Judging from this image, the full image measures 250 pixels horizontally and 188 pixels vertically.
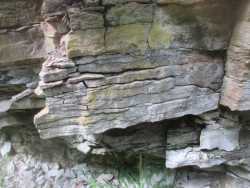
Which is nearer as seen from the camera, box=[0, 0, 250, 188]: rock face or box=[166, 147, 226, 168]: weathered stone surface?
box=[0, 0, 250, 188]: rock face

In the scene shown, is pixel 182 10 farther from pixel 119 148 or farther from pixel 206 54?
pixel 119 148

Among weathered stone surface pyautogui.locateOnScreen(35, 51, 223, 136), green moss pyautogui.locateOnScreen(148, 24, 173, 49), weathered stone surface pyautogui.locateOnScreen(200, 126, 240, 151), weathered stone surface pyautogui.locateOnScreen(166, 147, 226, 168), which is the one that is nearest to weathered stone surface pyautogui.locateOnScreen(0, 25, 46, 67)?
weathered stone surface pyautogui.locateOnScreen(35, 51, 223, 136)

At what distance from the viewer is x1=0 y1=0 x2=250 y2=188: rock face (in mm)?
2104

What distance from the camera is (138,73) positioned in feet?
7.39

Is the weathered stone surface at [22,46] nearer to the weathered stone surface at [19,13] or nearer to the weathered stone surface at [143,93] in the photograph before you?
the weathered stone surface at [19,13]

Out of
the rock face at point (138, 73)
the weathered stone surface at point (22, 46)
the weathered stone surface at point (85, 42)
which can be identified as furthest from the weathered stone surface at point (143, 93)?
the weathered stone surface at point (22, 46)

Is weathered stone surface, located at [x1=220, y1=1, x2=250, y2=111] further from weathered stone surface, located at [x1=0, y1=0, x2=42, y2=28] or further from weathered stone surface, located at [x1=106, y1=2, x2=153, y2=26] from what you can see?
weathered stone surface, located at [x1=0, y1=0, x2=42, y2=28]

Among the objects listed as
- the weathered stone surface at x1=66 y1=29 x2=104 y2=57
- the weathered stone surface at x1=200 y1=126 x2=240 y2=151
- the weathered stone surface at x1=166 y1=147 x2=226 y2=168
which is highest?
the weathered stone surface at x1=66 y1=29 x2=104 y2=57

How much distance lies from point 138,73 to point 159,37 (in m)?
0.28

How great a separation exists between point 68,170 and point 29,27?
4.81 feet

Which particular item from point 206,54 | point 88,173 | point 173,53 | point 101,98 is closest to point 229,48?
point 206,54

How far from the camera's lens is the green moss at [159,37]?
7.13 ft

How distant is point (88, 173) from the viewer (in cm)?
325

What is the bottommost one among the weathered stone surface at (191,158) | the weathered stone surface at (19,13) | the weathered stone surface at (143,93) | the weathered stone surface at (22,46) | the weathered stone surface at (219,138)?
the weathered stone surface at (191,158)
